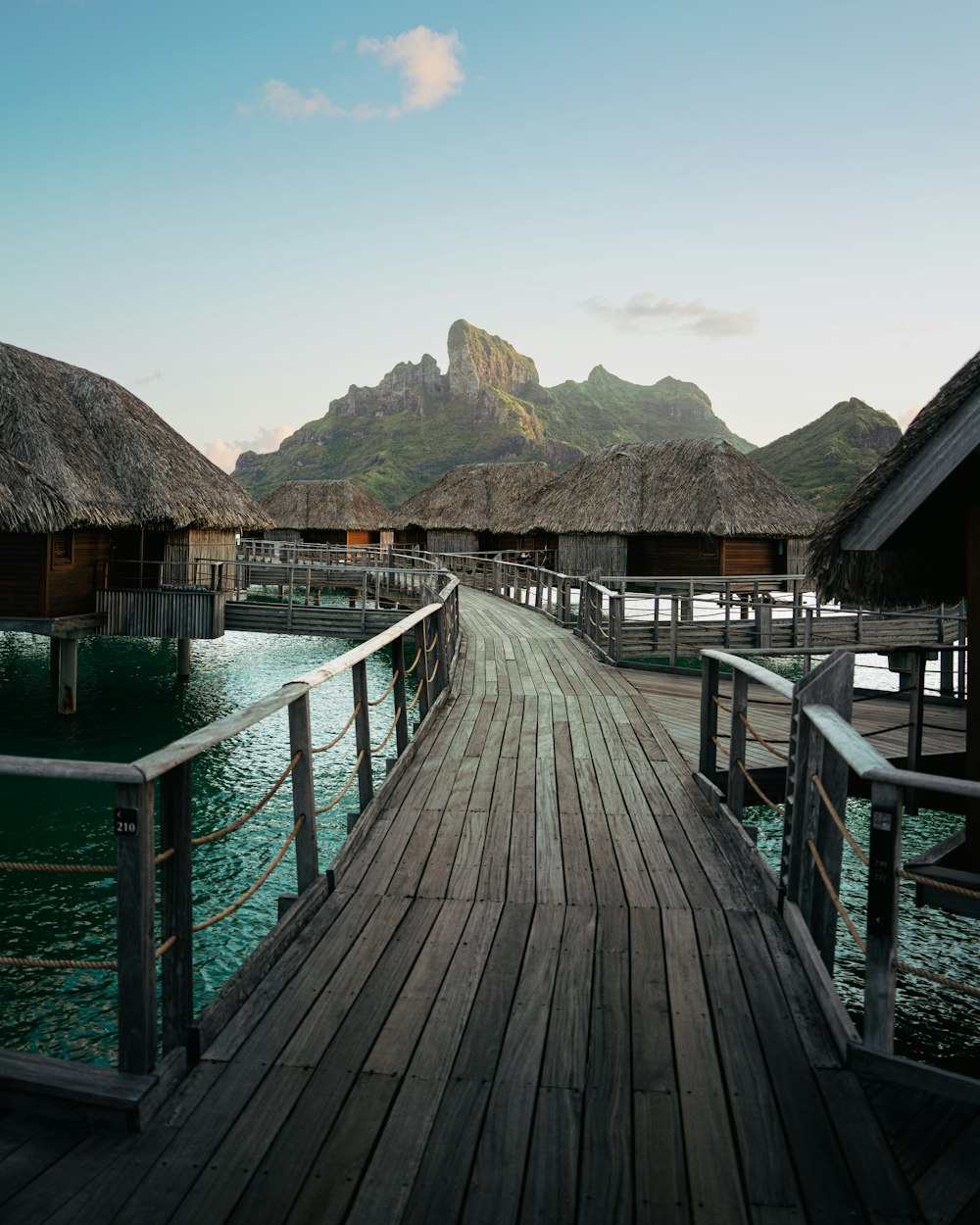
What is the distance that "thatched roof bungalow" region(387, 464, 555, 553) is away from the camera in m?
39.8

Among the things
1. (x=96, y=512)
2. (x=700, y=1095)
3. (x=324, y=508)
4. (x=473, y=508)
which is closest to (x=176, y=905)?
(x=700, y=1095)

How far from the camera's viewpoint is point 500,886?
4.02m

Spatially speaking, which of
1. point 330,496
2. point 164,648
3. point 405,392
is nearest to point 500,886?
point 164,648

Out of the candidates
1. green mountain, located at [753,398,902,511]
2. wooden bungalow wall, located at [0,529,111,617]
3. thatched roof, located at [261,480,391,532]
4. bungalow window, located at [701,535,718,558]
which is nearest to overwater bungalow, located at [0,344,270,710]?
wooden bungalow wall, located at [0,529,111,617]

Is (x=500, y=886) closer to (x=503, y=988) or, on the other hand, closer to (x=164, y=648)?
(x=503, y=988)

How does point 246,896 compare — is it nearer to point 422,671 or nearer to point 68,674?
point 422,671

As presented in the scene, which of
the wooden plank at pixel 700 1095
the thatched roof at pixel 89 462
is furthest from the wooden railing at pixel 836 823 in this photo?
the thatched roof at pixel 89 462

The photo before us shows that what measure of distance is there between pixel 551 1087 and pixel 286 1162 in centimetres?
77

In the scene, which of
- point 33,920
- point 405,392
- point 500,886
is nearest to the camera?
point 500,886

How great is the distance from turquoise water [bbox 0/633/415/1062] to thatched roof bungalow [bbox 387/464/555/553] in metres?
17.1

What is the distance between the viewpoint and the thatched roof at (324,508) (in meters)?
44.3

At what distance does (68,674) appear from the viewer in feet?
56.5

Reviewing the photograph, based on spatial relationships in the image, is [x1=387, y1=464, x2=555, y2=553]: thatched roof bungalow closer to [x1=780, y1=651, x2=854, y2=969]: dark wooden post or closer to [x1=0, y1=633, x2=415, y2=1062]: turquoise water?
[x1=0, y1=633, x2=415, y2=1062]: turquoise water

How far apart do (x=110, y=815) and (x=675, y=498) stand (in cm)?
2396
